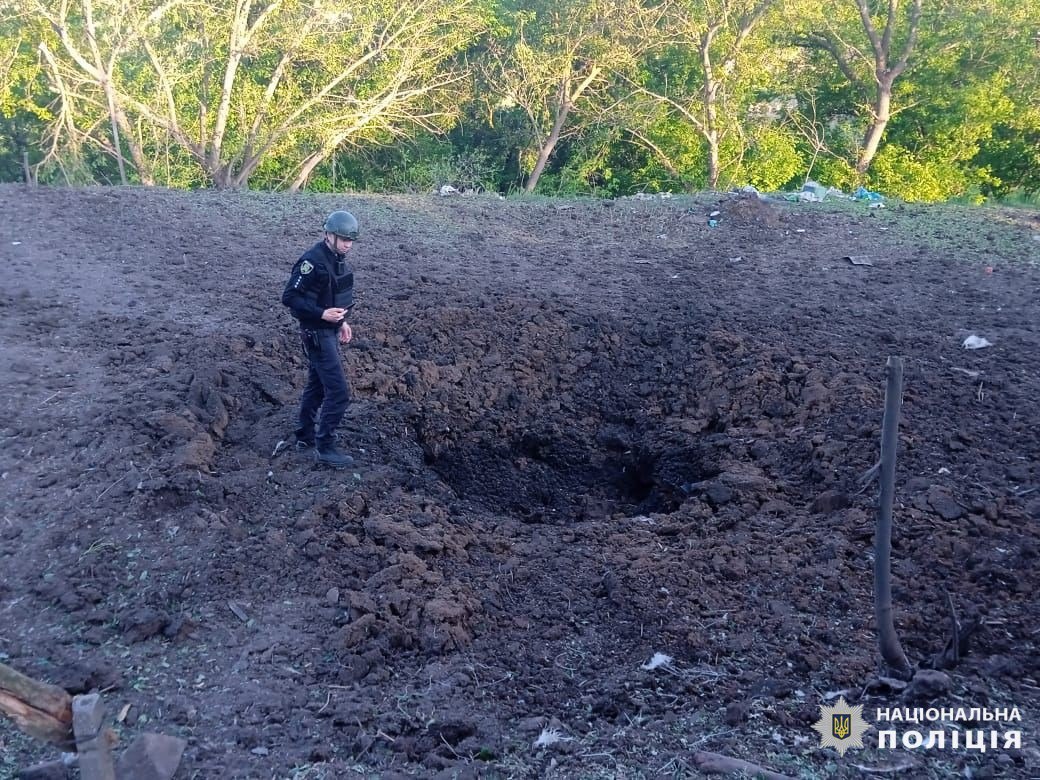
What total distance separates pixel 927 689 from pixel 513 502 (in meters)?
3.38

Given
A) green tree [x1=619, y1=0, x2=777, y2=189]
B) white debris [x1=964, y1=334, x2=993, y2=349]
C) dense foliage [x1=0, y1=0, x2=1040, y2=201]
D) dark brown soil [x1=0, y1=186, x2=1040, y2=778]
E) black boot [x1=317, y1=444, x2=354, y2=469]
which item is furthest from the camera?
green tree [x1=619, y1=0, x2=777, y2=189]

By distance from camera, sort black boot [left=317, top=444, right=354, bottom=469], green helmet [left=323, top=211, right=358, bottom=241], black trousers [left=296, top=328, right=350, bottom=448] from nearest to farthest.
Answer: green helmet [left=323, top=211, right=358, bottom=241] < black trousers [left=296, top=328, right=350, bottom=448] < black boot [left=317, top=444, right=354, bottom=469]

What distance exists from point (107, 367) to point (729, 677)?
5.13m

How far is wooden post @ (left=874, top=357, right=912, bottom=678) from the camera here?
10.7 feet

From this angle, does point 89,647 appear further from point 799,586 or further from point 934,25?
point 934,25

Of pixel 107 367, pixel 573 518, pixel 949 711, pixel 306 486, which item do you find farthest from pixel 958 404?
pixel 107 367

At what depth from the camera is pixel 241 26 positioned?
18.5 metres

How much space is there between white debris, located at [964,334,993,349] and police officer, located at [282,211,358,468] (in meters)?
4.86

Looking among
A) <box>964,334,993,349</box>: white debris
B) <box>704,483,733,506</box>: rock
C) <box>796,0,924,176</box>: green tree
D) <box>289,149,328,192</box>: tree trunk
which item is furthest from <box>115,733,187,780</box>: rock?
<box>796,0,924,176</box>: green tree

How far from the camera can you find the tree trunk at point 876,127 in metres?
22.8

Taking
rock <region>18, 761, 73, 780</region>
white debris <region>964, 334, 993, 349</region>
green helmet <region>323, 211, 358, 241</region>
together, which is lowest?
rock <region>18, 761, 73, 780</region>

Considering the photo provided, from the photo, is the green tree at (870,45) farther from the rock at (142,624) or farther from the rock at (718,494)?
the rock at (142,624)

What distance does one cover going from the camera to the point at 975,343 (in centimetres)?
714

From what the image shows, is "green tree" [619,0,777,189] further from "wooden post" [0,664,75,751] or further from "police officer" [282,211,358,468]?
"wooden post" [0,664,75,751]
